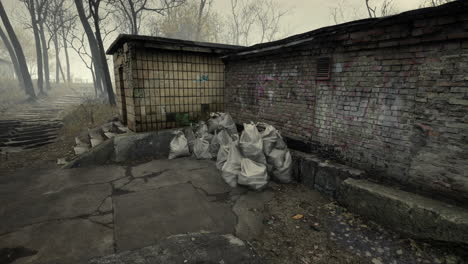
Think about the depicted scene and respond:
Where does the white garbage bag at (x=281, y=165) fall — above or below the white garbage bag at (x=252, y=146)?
below

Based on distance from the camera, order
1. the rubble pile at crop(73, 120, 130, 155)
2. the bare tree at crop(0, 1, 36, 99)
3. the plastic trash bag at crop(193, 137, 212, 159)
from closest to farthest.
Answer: the plastic trash bag at crop(193, 137, 212, 159) → the rubble pile at crop(73, 120, 130, 155) → the bare tree at crop(0, 1, 36, 99)

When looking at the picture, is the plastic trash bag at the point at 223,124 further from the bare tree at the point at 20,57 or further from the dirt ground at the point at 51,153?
the bare tree at the point at 20,57

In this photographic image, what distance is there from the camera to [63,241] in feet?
7.73

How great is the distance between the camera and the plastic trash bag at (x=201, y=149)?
5086 mm

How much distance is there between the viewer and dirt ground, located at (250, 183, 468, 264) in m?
2.19

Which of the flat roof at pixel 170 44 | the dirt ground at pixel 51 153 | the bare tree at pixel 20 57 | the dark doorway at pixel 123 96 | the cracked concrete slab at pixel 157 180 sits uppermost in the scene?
the bare tree at pixel 20 57

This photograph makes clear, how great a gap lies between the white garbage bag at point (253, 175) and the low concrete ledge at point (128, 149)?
2521mm

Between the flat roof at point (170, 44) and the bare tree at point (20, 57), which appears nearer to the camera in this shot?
the flat roof at point (170, 44)

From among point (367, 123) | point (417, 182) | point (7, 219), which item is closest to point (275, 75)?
point (367, 123)

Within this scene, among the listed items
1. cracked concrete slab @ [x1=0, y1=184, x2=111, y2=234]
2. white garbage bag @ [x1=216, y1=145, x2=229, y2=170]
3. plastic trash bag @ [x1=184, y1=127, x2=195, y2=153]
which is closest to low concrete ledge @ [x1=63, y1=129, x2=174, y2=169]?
plastic trash bag @ [x1=184, y1=127, x2=195, y2=153]

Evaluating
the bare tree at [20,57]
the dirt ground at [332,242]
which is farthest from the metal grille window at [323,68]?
the bare tree at [20,57]

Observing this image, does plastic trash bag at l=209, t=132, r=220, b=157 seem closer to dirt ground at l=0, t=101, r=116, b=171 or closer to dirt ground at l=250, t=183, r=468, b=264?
dirt ground at l=250, t=183, r=468, b=264

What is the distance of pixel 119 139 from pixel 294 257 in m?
4.36

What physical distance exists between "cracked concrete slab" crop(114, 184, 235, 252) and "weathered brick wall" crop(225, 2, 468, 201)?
2226 millimetres
